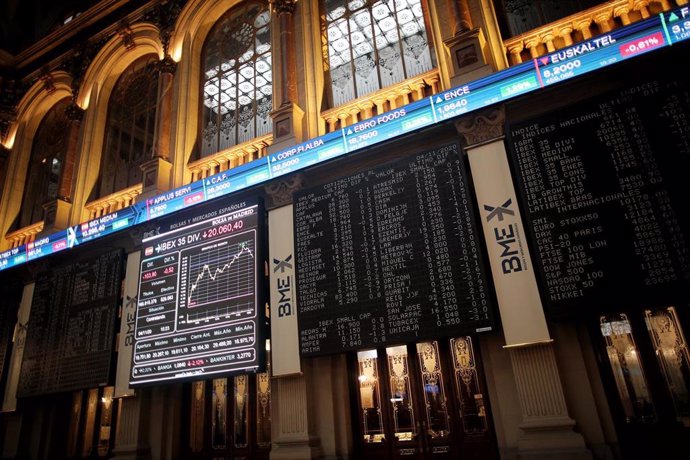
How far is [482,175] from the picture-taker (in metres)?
6.91

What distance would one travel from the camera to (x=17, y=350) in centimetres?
1070

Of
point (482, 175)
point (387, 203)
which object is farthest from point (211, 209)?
point (482, 175)

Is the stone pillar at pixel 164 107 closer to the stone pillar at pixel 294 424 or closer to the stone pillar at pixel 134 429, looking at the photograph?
the stone pillar at pixel 134 429

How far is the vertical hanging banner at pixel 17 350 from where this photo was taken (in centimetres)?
1026

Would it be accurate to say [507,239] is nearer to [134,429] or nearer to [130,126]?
[134,429]

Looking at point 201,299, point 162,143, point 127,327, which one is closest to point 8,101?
point 162,143

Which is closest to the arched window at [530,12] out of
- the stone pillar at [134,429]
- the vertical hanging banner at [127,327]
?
the vertical hanging banner at [127,327]

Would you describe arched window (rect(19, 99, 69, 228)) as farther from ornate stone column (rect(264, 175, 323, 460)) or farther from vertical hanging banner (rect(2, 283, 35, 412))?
ornate stone column (rect(264, 175, 323, 460))

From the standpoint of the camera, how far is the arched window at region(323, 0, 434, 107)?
9.16 meters

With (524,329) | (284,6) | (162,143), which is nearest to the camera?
(524,329)

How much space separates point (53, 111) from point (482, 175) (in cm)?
1388

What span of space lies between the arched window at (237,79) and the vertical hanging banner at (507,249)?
519cm

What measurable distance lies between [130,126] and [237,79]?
3.56m

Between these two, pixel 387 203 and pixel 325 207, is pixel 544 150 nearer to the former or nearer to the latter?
pixel 387 203
